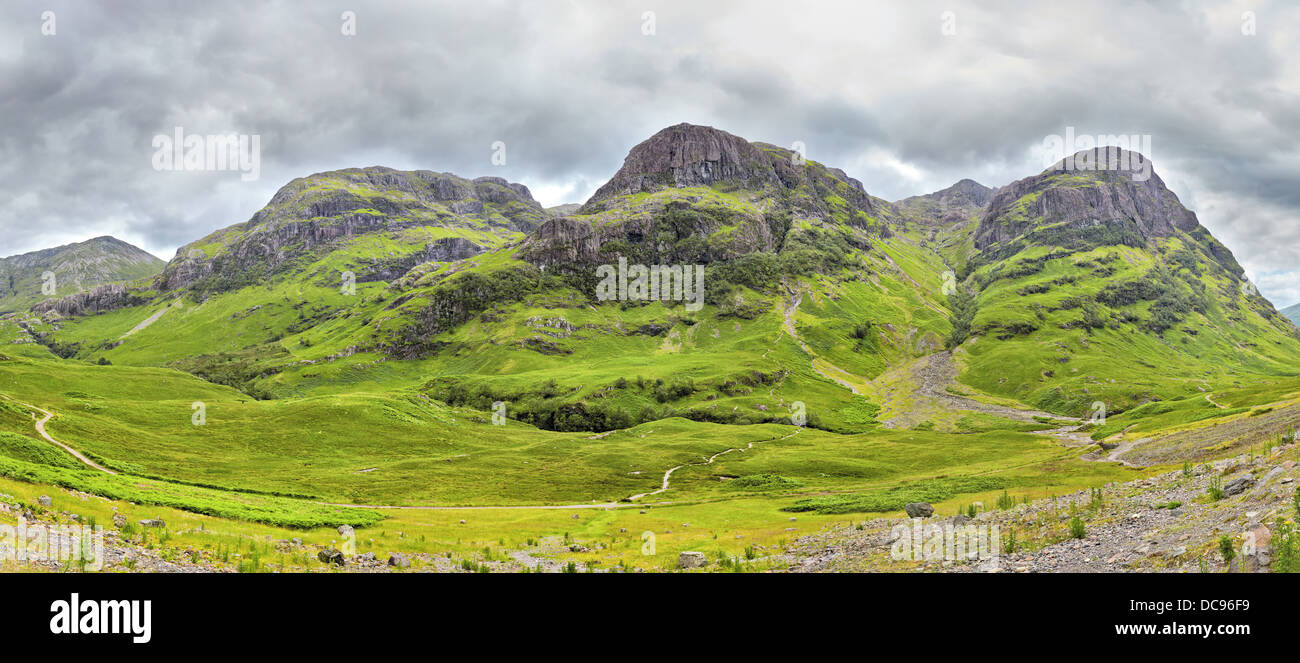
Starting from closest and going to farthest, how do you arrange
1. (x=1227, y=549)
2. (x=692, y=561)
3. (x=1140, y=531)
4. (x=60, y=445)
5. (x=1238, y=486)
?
(x=1227, y=549) → (x=1140, y=531) → (x=1238, y=486) → (x=692, y=561) → (x=60, y=445)

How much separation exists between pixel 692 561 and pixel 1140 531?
20493 mm

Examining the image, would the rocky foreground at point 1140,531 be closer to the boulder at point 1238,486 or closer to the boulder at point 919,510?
the boulder at point 1238,486

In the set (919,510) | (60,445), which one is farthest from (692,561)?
(60,445)

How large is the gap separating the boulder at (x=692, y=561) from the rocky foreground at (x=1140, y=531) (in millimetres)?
5025

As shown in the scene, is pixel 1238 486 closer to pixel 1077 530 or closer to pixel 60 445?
pixel 1077 530

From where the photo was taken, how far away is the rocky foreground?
18.2m

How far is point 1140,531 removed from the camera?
23469 millimetres

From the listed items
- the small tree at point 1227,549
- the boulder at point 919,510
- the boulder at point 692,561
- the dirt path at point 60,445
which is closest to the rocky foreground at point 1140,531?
the small tree at point 1227,549

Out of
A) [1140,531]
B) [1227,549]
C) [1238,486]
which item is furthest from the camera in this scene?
[1238,486]

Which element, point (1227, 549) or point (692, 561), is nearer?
point (1227, 549)

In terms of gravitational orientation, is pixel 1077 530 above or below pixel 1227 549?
below
